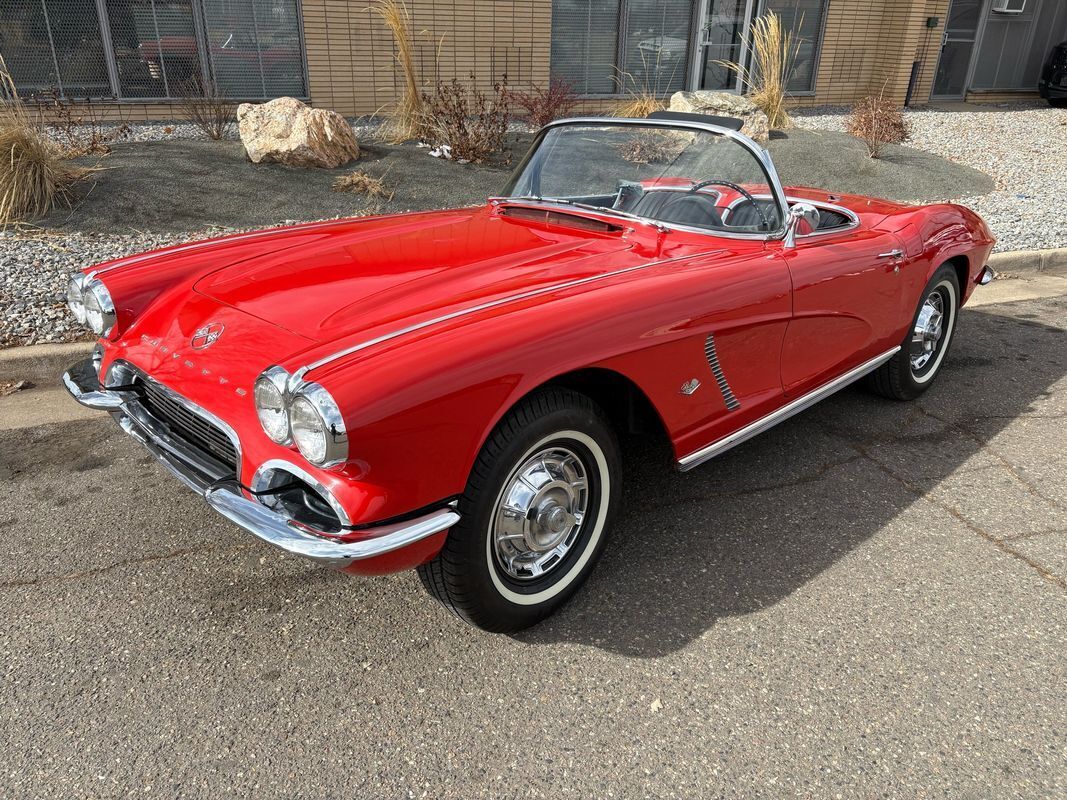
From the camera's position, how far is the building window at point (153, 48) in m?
8.46

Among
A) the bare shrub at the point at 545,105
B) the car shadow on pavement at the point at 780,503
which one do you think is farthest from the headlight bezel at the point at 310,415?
the bare shrub at the point at 545,105

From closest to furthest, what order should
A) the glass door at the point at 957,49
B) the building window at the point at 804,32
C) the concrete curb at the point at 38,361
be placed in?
1. the concrete curb at the point at 38,361
2. the building window at the point at 804,32
3. the glass door at the point at 957,49

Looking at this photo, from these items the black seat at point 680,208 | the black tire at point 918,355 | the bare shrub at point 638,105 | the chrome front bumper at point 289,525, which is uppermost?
the black seat at point 680,208

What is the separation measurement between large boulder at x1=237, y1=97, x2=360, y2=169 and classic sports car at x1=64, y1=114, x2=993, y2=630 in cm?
436

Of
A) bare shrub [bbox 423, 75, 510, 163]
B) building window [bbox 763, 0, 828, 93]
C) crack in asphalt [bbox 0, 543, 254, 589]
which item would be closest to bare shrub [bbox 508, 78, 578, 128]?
bare shrub [bbox 423, 75, 510, 163]

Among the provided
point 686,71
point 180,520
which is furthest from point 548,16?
point 180,520

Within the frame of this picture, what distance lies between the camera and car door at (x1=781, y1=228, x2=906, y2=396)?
9.53 ft

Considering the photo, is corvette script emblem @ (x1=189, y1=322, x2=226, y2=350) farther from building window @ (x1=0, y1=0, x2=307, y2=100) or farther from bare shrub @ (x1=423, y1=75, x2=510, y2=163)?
building window @ (x1=0, y1=0, x2=307, y2=100)

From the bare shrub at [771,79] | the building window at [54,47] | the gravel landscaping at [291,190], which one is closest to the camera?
the gravel landscaping at [291,190]

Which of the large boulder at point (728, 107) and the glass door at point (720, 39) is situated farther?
the glass door at point (720, 39)

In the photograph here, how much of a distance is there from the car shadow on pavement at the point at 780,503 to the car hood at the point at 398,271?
1031mm

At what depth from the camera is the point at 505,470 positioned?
209 cm

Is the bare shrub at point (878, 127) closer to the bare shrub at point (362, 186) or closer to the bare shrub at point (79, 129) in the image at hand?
the bare shrub at point (362, 186)

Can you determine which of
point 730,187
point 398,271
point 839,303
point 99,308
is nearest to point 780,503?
point 839,303
